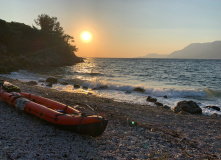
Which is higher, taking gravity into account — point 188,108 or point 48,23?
point 48,23

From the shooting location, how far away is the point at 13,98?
27.1 feet

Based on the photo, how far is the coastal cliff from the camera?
151ft

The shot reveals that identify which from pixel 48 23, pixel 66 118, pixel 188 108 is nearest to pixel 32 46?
pixel 48 23

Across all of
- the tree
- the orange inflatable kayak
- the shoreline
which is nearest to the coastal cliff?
the tree

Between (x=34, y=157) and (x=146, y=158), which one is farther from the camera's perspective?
(x=146, y=158)

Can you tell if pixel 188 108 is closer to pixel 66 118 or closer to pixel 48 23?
pixel 66 118

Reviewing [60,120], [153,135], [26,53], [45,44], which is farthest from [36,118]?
[45,44]

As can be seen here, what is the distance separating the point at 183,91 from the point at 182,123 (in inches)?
417

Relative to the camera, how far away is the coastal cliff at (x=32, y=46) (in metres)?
46.2

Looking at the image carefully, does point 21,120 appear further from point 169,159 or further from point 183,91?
point 183,91

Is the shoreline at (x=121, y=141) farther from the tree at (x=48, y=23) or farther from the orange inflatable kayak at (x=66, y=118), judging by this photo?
the tree at (x=48, y=23)

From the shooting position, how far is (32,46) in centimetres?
5741

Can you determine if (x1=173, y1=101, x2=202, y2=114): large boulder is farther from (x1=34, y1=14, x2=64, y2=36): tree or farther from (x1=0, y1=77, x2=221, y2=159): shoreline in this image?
(x1=34, y1=14, x2=64, y2=36): tree

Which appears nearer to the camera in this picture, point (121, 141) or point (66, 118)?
point (121, 141)
